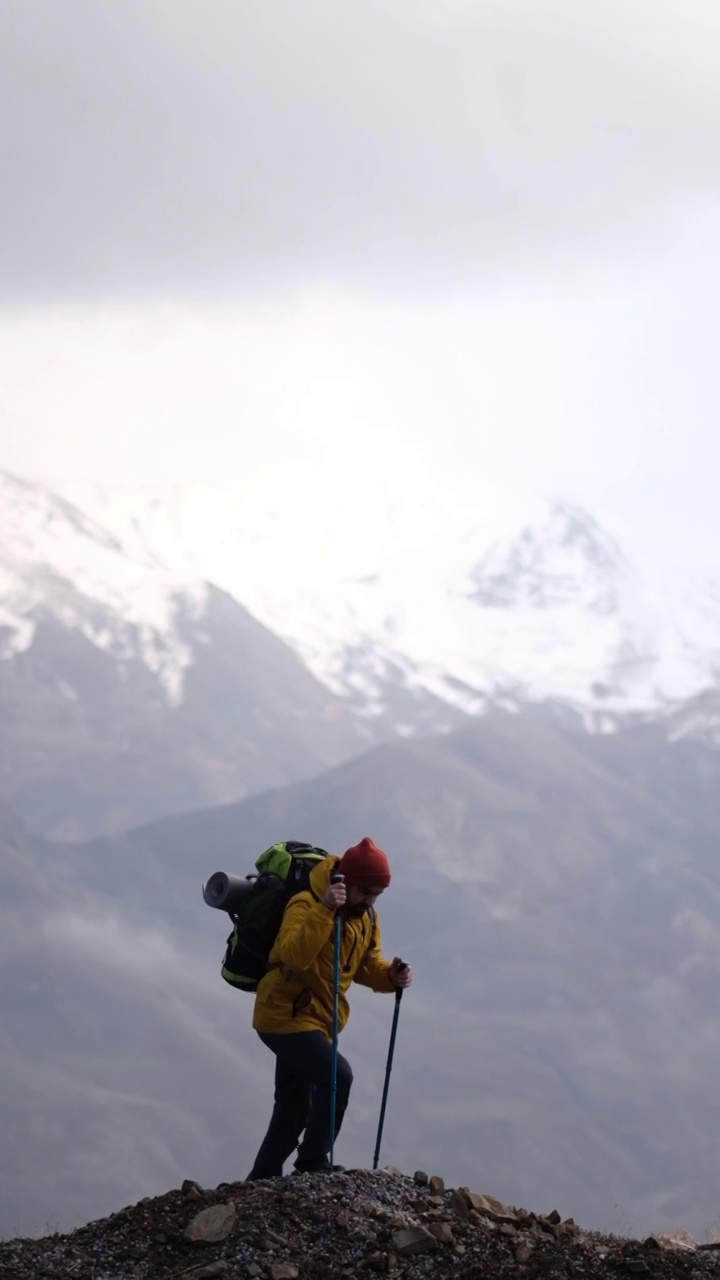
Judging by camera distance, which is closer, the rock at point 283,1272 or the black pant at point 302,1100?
the rock at point 283,1272

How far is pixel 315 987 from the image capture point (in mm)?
12398

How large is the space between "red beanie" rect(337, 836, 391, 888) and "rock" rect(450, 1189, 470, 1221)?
7.34 ft

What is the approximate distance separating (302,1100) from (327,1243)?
166 centimetres

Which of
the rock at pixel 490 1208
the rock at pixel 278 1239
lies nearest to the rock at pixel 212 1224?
the rock at pixel 278 1239

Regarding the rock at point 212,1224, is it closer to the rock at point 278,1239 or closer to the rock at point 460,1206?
the rock at point 278,1239

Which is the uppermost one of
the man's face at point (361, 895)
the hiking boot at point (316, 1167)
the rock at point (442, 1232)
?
the man's face at point (361, 895)

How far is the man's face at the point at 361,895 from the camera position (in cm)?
1208

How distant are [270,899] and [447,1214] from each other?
2.49 meters

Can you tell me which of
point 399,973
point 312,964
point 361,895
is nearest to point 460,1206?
point 399,973

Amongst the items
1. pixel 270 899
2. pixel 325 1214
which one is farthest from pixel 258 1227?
pixel 270 899

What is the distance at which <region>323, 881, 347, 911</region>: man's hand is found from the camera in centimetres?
1174

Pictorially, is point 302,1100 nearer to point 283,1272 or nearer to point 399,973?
point 399,973

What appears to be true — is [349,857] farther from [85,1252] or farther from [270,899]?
[85,1252]

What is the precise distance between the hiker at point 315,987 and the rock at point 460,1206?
102 cm
